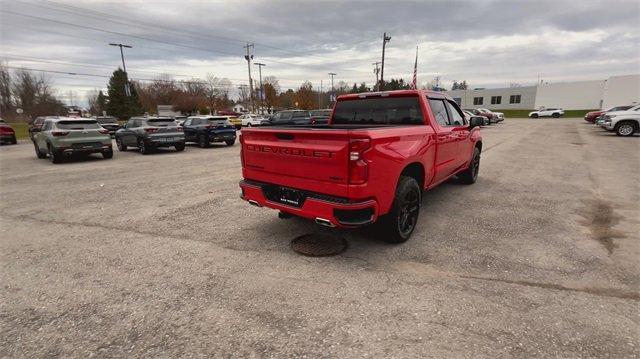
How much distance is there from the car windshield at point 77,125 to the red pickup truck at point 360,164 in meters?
11.1

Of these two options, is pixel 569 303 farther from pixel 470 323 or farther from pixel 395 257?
pixel 395 257

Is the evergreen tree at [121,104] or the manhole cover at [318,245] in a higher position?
the evergreen tree at [121,104]

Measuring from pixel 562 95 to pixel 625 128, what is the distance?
58.9 meters

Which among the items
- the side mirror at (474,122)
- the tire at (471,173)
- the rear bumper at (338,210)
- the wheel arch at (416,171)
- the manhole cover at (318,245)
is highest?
the side mirror at (474,122)

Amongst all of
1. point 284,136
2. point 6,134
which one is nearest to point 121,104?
point 6,134

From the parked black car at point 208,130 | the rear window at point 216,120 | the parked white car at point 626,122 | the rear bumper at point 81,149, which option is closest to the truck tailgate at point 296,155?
the rear bumper at point 81,149

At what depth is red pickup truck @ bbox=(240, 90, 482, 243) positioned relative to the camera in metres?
3.45

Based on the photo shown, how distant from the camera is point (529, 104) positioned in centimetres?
7062

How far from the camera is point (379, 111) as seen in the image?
536cm

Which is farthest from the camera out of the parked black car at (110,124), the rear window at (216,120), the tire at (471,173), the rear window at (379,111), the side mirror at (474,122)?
the parked black car at (110,124)

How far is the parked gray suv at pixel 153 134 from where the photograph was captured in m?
14.6

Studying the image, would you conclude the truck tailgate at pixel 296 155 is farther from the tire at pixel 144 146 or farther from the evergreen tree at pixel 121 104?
the evergreen tree at pixel 121 104

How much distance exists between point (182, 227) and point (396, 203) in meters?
3.16

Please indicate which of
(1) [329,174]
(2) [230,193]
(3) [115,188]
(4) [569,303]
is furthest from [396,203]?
(3) [115,188]
